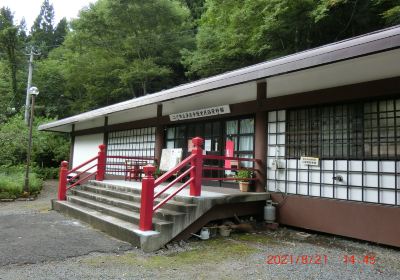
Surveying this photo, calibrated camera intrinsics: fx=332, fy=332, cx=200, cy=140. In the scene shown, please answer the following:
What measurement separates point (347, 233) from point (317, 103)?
2.52 m

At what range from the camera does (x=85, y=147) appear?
16000 millimetres

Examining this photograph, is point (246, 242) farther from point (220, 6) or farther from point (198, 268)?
point (220, 6)

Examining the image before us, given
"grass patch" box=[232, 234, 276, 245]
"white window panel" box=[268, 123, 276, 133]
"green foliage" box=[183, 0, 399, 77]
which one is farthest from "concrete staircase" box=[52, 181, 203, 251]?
"green foliage" box=[183, 0, 399, 77]

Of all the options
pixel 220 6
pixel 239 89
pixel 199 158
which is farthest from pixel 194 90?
pixel 220 6

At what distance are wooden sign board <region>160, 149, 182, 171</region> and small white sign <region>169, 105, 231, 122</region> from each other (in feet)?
3.31

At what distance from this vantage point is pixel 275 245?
18.4ft

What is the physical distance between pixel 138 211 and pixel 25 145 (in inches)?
478

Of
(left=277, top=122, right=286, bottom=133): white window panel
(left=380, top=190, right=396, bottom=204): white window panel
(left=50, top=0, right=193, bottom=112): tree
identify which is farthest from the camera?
(left=50, top=0, right=193, bottom=112): tree

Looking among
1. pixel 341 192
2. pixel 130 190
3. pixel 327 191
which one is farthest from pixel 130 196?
pixel 341 192

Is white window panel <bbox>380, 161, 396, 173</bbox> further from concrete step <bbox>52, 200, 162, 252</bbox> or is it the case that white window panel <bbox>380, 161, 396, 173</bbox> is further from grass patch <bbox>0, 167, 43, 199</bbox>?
grass patch <bbox>0, 167, 43, 199</bbox>

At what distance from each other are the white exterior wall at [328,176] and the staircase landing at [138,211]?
0.65 metres

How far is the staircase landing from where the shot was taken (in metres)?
5.34
